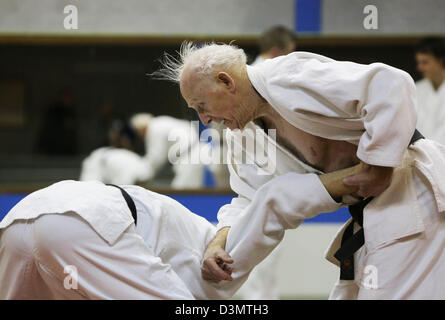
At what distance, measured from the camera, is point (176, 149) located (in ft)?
17.1

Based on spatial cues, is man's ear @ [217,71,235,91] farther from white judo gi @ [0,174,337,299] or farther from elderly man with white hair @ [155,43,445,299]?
white judo gi @ [0,174,337,299]

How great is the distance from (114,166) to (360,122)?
3488 mm

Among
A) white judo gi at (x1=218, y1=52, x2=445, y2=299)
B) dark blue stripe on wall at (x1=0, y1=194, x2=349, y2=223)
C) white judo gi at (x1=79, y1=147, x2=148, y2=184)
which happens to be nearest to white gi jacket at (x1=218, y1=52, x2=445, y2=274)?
white judo gi at (x1=218, y1=52, x2=445, y2=299)

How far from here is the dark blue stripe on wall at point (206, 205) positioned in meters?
4.85

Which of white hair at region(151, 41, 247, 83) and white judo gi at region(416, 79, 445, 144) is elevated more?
white hair at region(151, 41, 247, 83)

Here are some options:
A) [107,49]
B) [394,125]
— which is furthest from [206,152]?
[394,125]

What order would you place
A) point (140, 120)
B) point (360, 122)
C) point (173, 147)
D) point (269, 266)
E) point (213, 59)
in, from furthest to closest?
point (140, 120), point (173, 147), point (269, 266), point (213, 59), point (360, 122)

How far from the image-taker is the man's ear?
2.06 meters

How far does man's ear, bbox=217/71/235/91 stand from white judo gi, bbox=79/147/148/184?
3154 millimetres

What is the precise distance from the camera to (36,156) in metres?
5.31

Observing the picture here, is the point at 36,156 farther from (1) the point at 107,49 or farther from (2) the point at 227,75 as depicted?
(2) the point at 227,75
